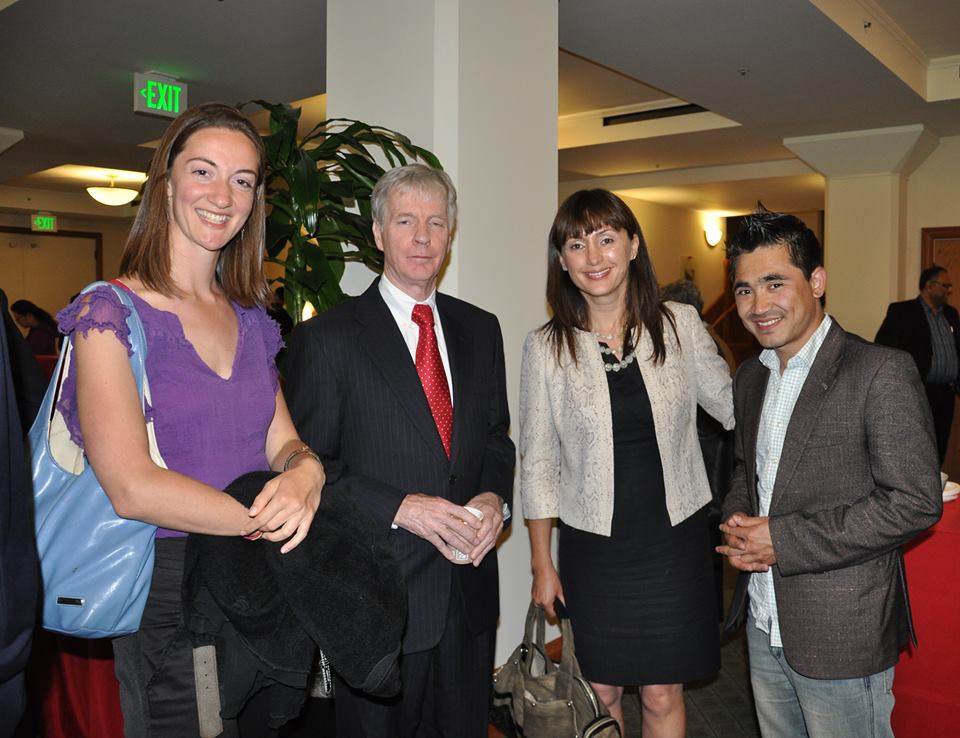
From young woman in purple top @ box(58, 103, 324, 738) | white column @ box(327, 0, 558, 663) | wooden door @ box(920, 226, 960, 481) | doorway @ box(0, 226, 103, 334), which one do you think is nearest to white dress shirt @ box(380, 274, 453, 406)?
young woman in purple top @ box(58, 103, 324, 738)

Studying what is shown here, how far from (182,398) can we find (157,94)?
5.74m

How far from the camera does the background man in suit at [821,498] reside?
1.65 meters

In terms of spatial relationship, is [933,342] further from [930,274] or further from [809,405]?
[809,405]

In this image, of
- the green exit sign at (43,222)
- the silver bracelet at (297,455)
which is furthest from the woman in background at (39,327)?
the silver bracelet at (297,455)

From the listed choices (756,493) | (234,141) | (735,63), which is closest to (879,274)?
(735,63)

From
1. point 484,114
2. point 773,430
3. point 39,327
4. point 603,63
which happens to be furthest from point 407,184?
point 39,327

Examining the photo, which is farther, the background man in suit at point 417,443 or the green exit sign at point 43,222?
the green exit sign at point 43,222

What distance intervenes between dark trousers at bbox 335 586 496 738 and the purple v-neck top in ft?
2.35

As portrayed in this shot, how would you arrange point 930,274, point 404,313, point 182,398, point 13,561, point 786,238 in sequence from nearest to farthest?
point 13,561 < point 182,398 < point 786,238 < point 404,313 < point 930,274

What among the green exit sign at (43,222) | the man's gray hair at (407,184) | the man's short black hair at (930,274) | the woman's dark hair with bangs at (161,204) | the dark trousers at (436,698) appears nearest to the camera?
the woman's dark hair with bangs at (161,204)

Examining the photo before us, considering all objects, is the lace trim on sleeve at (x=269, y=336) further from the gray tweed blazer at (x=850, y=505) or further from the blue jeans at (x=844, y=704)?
the blue jeans at (x=844, y=704)

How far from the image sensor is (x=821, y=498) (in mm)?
1739

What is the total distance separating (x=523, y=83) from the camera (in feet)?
11.4

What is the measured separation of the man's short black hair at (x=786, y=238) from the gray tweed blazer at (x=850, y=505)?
0.55ft
